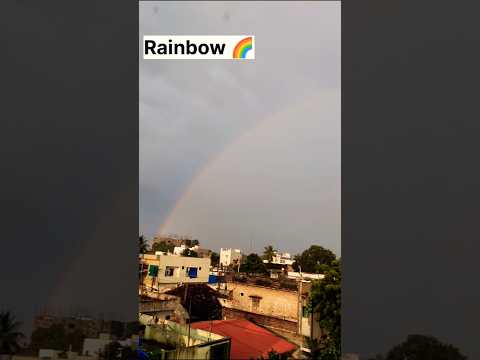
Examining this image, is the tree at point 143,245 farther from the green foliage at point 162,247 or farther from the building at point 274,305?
the building at point 274,305

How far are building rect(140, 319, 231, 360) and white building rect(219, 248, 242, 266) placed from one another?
1.81m

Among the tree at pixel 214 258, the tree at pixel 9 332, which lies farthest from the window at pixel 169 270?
the tree at pixel 9 332

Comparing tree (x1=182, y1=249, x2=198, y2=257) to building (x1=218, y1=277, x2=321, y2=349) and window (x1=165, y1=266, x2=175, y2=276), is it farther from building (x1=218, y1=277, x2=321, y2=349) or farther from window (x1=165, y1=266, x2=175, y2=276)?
building (x1=218, y1=277, x2=321, y2=349)

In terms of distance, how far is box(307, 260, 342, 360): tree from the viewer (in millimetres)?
6805

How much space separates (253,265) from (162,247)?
6.78 feet

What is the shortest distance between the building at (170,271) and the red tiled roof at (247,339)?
1.07 metres

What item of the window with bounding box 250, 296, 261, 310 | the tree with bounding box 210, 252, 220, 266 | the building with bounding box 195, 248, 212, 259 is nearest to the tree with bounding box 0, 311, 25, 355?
the building with bounding box 195, 248, 212, 259

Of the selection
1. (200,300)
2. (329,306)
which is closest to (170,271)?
(200,300)
